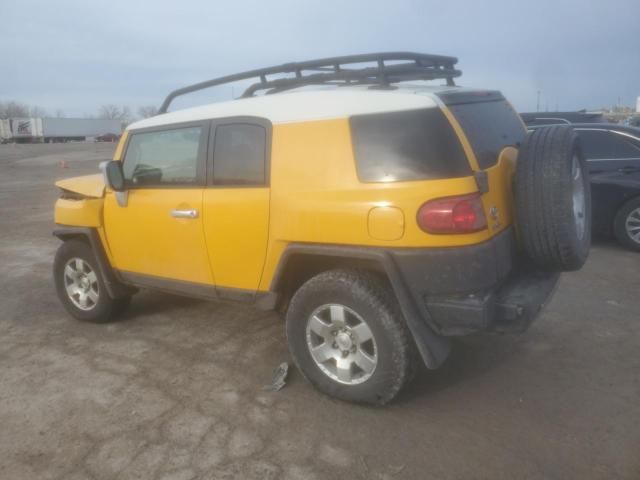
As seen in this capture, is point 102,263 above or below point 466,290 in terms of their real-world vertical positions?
below

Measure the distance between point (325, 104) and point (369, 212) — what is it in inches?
29.5

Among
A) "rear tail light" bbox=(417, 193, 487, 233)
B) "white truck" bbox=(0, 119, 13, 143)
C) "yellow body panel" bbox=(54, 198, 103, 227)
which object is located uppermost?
"white truck" bbox=(0, 119, 13, 143)

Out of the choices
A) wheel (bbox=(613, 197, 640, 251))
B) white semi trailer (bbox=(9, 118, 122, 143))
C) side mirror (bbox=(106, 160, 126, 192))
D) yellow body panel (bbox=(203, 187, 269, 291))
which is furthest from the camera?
white semi trailer (bbox=(9, 118, 122, 143))

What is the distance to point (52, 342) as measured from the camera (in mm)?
4461

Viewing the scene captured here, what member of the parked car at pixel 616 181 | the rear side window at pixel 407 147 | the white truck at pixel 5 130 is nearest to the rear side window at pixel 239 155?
the rear side window at pixel 407 147

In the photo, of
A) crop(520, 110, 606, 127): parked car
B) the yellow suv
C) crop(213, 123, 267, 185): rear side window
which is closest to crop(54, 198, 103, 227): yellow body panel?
the yellow suv

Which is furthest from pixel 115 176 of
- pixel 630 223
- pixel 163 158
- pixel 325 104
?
pixel 630 223

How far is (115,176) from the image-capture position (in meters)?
4.18

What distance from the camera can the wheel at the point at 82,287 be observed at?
4.69 m

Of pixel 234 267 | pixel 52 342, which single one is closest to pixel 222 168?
pixel 234 267

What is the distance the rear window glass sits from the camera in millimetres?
3051

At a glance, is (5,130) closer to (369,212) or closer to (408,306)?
(369,212)

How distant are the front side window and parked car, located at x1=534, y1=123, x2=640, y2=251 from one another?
504 centimetres

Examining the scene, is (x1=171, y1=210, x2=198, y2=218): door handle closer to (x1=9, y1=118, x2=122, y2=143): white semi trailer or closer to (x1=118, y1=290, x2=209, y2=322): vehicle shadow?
(x1=118, y1=290, x2=209, y2=322): vehicle shadow
